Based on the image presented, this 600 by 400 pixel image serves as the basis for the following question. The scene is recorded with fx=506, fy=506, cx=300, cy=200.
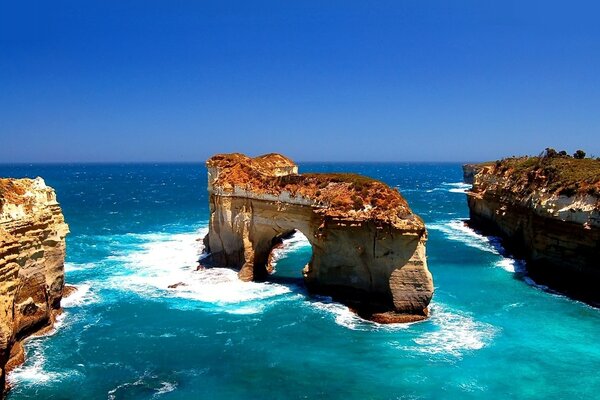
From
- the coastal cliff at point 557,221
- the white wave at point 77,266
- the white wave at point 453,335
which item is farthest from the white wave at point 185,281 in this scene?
the coastal cliff at point 557,221

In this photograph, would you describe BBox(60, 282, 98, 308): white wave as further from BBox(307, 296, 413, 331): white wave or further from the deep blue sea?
BBox(307, 296, 413, 331): white wave

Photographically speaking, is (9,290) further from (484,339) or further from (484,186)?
(484,186)

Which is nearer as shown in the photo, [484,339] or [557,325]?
[484,339]

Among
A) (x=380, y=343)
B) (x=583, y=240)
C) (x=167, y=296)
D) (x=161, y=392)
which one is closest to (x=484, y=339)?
(x=380, y=343)

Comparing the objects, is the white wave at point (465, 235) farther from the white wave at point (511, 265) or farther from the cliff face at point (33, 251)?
the cliff face at point (33, 251)

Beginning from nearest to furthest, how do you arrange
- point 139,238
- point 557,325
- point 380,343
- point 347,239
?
point 380,343 < point 557,325 < point 347,239 < point 139,238
